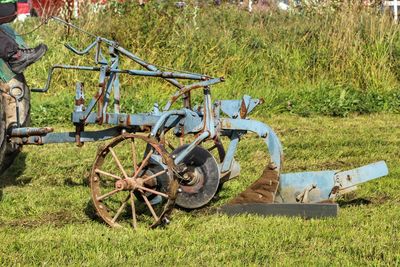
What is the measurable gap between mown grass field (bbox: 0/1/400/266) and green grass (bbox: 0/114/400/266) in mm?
12

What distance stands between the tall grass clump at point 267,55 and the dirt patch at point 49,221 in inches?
213

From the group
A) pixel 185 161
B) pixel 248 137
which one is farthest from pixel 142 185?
pixel 248 137

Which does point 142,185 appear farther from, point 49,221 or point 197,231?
point 49,221

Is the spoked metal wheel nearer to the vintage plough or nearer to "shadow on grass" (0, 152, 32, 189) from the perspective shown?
the vintage plough

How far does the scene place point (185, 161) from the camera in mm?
6332

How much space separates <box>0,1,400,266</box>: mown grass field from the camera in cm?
499

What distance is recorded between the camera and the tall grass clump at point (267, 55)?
11.8 meters

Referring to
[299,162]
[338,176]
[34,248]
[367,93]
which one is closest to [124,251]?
[34,248]

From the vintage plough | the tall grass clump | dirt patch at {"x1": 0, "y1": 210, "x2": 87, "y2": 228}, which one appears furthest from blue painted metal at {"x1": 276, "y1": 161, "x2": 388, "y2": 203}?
the tall grass clump

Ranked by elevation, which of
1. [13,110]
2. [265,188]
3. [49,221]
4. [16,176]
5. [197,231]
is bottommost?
[16,176]

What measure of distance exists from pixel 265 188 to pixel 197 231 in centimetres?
72

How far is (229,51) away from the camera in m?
12.9

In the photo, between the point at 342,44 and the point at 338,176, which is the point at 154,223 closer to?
the point at 338,176

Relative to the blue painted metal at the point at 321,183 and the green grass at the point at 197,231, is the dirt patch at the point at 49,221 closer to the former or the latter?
the green grass at the point at 197,231
